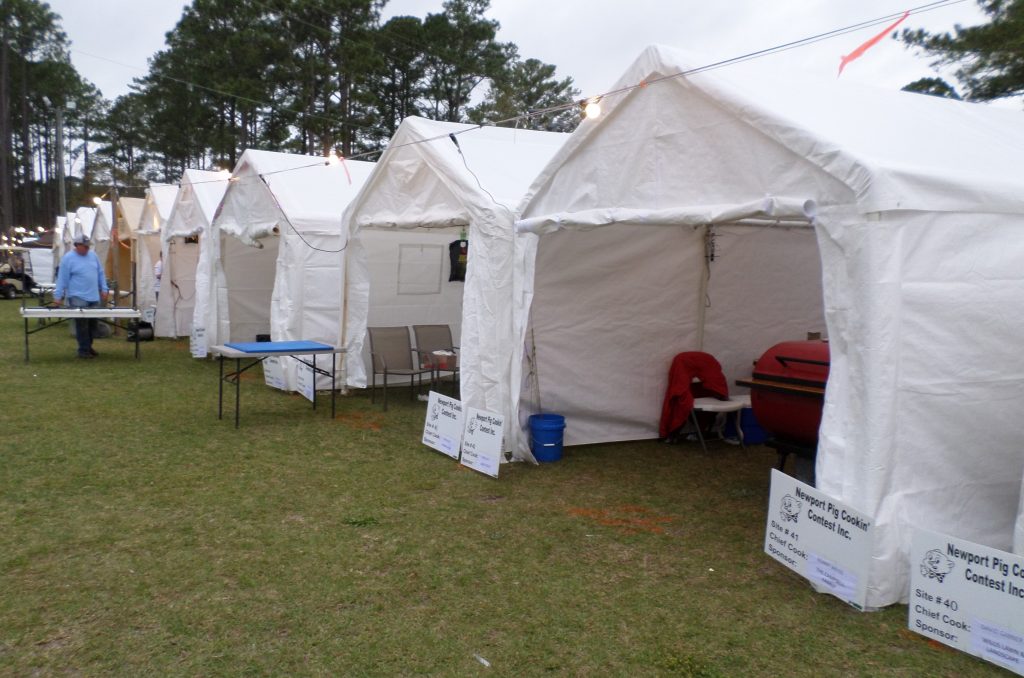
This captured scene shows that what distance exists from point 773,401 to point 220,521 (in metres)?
3.51

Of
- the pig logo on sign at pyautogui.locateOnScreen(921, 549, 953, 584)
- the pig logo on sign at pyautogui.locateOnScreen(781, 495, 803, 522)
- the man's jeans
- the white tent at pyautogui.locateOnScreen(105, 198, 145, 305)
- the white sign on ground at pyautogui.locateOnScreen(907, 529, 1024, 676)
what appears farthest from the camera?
the white tent at pyautogui.locateOnScreen(105, 198, 145, 305)

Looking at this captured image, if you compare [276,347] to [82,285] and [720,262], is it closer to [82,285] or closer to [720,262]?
[720,262]

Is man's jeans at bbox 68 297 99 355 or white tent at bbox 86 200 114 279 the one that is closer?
man's jeans at bbox 68 297 99 355

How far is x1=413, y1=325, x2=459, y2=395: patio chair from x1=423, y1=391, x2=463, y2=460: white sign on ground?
6.46 ft

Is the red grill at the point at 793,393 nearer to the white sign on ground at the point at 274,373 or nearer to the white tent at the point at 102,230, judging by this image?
the white sign on ground at the point at 274,373

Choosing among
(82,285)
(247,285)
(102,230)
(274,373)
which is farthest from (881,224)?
(102,230)

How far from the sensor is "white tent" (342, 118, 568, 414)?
587 centimetres

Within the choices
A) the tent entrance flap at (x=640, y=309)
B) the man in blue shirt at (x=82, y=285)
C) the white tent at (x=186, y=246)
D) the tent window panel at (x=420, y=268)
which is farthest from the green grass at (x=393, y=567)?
the white tent at (x=186, y=246)

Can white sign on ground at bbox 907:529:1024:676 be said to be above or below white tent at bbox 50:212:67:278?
below

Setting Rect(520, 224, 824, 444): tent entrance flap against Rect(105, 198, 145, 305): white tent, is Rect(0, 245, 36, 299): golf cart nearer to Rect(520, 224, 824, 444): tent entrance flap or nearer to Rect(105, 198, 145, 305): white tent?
Rect(105, 198, 145, 305): white tent

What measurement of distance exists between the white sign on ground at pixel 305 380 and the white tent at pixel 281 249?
0.59 ft

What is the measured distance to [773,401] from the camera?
4758mm

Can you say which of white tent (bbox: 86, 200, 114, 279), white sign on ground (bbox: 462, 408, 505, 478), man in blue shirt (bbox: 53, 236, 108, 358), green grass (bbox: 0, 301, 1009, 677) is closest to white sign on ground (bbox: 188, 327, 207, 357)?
man in blue shirt (bbox: 53, 236, 108, 358)

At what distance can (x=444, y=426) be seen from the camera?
615cm
